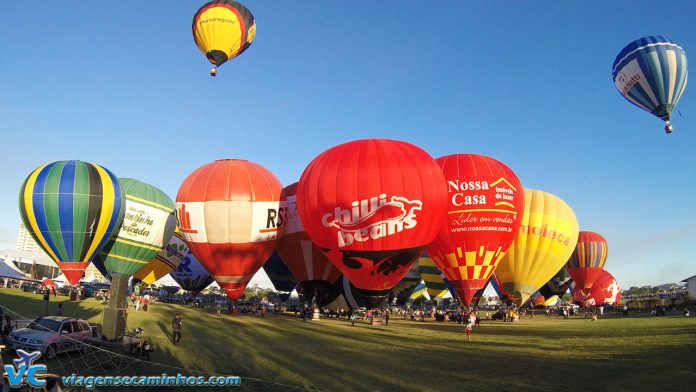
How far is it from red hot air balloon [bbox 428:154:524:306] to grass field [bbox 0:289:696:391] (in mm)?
3091

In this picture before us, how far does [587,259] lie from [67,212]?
4164 centimetres

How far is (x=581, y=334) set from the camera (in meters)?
21.0

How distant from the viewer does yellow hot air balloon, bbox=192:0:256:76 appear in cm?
2650

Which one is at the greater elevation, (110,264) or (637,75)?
(637,75)

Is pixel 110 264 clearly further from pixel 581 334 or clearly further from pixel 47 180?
pixel 581 334

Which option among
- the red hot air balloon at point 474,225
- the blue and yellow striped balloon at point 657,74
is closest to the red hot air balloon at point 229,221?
the red hot air balloon at point 474,225

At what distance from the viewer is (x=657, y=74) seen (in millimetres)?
25844

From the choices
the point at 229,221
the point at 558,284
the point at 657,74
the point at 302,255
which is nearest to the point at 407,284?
the point at 558,284

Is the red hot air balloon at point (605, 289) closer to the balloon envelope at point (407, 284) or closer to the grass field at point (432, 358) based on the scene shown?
the balloon envelope at point (407, 284)

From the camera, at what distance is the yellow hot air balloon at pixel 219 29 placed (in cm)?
2650

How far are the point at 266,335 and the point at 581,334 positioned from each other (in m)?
14.0

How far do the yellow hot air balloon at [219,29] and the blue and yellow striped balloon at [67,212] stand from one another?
9.17 meters

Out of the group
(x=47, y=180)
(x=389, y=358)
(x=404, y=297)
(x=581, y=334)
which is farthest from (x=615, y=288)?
(x=47, y=180)
